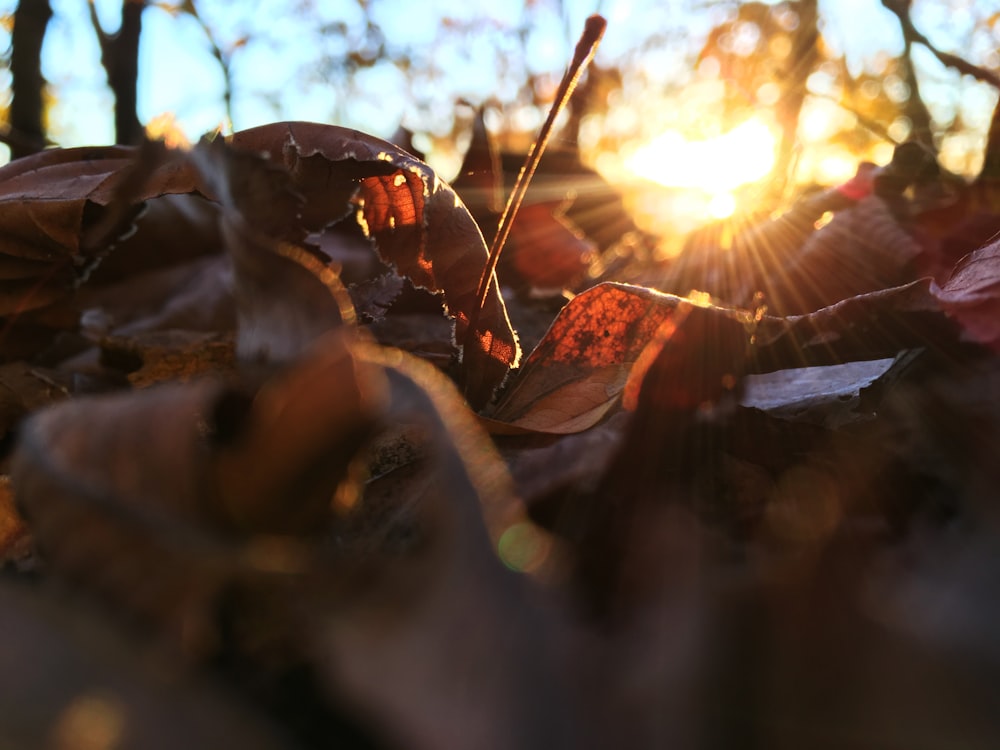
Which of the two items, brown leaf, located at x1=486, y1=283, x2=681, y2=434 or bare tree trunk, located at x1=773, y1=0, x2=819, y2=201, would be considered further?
bare tree trunk, located at x1=773, y1=0, x2=819, y2=201

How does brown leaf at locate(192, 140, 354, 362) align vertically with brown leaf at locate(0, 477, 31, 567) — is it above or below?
above

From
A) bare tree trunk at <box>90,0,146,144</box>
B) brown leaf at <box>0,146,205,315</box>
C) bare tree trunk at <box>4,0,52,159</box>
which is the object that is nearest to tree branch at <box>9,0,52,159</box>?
bare tree trunk at <box>4,0,52,159</box>

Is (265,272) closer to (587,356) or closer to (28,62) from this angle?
(587,356)

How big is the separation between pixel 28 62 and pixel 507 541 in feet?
11.6

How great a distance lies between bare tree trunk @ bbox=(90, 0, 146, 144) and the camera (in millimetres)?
3137

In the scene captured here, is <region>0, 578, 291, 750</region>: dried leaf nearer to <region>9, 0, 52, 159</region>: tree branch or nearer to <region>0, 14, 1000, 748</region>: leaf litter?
<region>0, 14, 1000, 748</region>: leaf litter

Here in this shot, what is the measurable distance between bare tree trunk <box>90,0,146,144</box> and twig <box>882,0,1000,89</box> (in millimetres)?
3043

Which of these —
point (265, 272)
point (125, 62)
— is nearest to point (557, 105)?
point (265, 272)

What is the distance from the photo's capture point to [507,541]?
13.3 inches

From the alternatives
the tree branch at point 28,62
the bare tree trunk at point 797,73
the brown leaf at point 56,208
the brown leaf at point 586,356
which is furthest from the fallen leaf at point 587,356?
the bare tree trunk at point 797,73

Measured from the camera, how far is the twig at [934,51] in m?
1.21

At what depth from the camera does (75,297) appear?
1.33 m

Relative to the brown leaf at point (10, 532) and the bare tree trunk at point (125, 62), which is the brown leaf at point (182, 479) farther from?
the bare tree trunk at point (125, 62)

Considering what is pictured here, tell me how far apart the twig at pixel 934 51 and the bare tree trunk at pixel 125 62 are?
3.04 m
